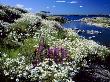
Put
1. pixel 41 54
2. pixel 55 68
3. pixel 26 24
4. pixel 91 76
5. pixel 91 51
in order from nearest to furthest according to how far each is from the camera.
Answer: pixel 55 68, pixel 41 54, pixel 91 76, pixel 91 51, pixel 26 24

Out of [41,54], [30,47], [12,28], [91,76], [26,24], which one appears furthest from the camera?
[26,24]

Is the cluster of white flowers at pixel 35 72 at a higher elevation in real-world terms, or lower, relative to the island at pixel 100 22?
higher

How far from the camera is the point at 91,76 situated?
13.6 metres

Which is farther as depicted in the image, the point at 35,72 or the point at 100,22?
the point at 100,22

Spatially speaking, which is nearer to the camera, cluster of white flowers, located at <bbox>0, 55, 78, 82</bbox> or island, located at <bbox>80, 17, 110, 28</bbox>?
cluster of white flowers, located at <bbox>0, 55, 78, 82</bbox>

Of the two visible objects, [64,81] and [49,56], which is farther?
[49,56]

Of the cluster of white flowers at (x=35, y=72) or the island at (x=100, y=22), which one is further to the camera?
the island at (x=100, y=22)

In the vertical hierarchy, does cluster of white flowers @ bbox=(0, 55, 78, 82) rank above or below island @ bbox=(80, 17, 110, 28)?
above

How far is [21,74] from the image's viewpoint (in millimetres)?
10297

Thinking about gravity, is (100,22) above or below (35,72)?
below

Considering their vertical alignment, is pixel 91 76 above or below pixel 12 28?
below

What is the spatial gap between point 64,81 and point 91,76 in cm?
392

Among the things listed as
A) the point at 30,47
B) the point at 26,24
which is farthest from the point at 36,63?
the point at 26,24

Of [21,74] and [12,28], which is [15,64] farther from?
[12,28]
